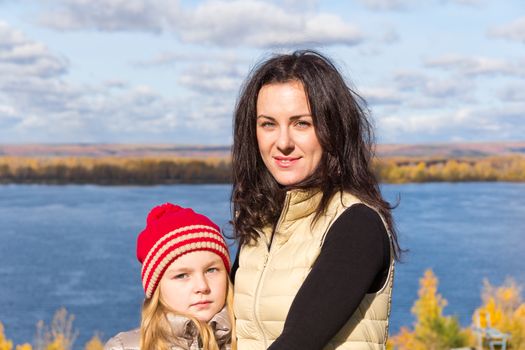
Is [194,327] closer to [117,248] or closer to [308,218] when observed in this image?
[308,218]

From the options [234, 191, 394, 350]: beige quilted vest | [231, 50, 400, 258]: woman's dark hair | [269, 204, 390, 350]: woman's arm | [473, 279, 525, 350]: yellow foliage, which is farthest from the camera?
[473, 279, 525, 350]: yellow foliage

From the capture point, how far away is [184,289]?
6.91 ft

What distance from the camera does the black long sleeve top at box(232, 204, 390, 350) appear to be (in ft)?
5.41

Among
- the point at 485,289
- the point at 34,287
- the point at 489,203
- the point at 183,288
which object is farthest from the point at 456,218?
the point at 183,288

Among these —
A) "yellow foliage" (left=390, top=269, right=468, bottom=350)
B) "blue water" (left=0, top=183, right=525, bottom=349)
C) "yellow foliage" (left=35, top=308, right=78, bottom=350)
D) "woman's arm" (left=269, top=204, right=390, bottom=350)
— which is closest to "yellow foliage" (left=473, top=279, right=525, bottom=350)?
"yellow foliage" (left=390, top=269, right=468, bottom=350)

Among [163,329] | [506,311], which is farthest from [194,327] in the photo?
[506,311]

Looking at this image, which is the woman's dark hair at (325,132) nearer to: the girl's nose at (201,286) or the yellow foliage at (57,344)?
the girl's nose at (201,286)

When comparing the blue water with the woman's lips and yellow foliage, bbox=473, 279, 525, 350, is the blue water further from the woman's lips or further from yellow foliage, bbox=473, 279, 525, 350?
the woman's lips

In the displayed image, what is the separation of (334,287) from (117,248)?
166ft

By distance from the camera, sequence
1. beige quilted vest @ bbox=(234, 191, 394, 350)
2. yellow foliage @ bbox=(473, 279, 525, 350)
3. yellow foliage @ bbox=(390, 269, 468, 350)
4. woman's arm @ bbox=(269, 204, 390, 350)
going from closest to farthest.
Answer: woman's arm @ bbox=(269, 204, 390, 350) → beige quilted vest @ bbox=(234, 191, 394, 350) → yellow foliage @ bbox=(473, 279, 525, 350) → yellow foliage @ bbox=(390, 269, 468, 350)

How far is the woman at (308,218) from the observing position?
1668 millimetres

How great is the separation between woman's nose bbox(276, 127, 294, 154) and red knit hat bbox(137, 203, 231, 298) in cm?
37

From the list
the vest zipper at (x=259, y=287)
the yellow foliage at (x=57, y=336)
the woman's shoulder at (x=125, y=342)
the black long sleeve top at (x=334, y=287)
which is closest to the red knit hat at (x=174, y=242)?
the woman's shoulder at (x=125, y=342)

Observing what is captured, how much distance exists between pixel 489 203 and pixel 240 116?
63.7 metres
